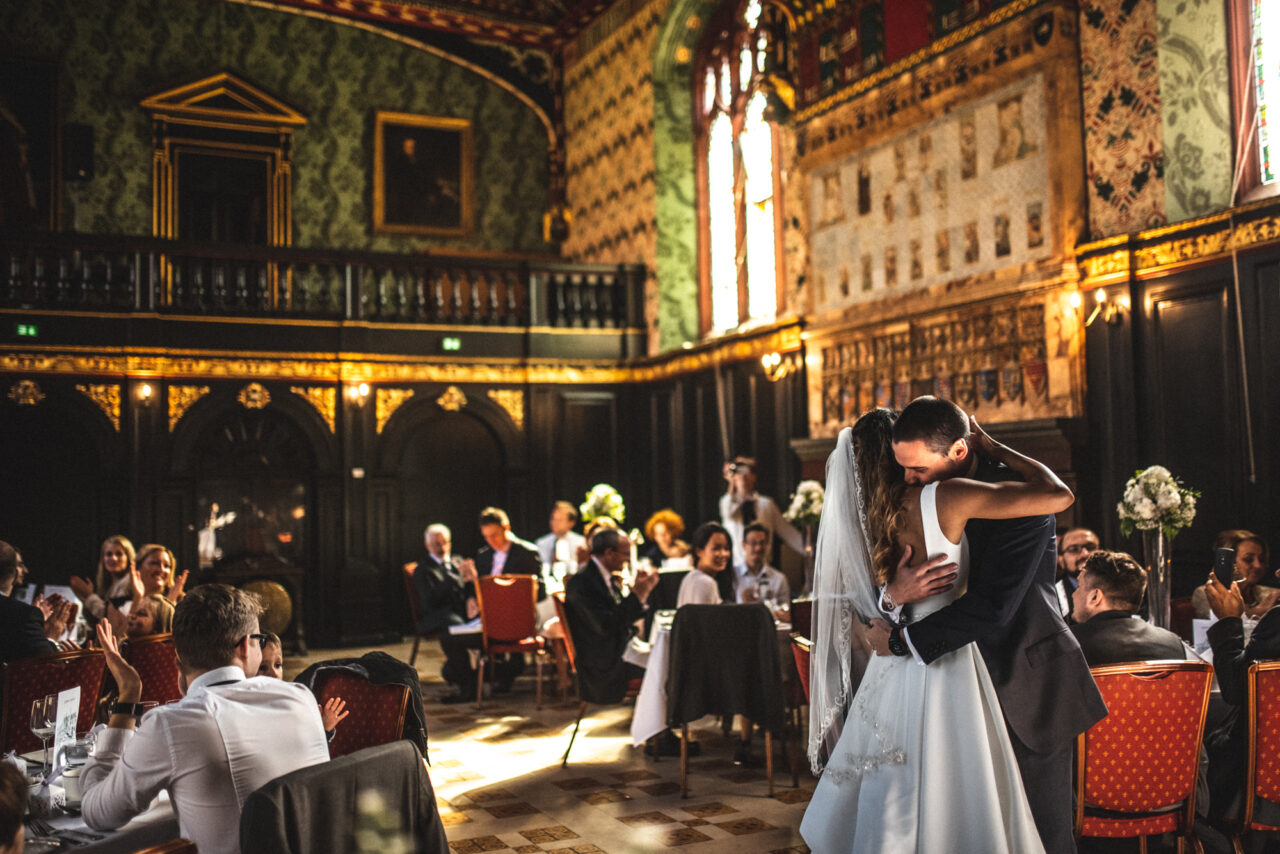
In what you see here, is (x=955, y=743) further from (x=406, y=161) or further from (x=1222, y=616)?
(x=406, y=161)

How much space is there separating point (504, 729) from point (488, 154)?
28.4 feet

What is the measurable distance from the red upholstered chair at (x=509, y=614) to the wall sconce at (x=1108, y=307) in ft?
13.6

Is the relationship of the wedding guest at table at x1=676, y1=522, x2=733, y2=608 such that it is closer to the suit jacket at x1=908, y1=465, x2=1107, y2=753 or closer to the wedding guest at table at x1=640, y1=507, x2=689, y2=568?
the wedding guest at table at x1=640, y1=507, x2=689, y2=568

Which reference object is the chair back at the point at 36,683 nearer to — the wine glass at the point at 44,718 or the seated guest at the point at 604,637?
the wine glass at the point at 44,718

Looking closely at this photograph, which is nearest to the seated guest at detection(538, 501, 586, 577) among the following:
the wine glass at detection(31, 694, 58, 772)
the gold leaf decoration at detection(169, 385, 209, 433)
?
the gold leaf decoration at detection(169, 385, 209, 433)

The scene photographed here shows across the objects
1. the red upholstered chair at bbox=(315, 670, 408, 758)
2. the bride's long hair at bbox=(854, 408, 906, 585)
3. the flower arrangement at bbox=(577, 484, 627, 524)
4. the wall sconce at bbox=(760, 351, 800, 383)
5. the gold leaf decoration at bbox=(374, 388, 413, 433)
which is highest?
the wall sconce at bbox=(760, 351, 800, 383)

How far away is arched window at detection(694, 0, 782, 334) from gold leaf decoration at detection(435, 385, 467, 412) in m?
2.72

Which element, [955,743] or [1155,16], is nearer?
[955,743]

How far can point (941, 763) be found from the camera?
282 centimetres

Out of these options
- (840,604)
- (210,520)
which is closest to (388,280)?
(210,520)

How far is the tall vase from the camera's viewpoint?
5238 millimetres

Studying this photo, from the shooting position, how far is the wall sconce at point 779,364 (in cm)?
995

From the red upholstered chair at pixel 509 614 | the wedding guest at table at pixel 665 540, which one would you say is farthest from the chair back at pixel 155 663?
the wedding guest at table at pixel 665 540

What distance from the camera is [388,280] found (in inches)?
475
